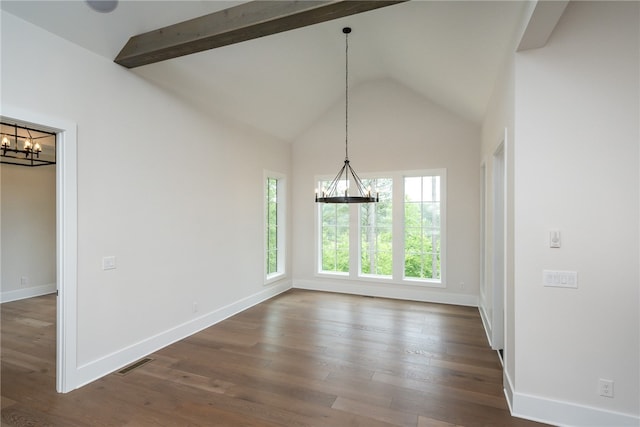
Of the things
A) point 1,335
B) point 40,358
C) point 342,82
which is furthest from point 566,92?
point 1,335

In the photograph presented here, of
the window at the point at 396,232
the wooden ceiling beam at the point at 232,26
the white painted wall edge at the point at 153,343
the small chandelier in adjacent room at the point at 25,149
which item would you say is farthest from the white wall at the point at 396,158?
the small chandelier in adjacent room at the point at 25,149

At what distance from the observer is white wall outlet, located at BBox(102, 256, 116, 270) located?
2.96 metres

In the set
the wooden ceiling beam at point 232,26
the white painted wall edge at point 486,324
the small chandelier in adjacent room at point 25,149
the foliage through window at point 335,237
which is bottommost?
the white painted wall edge at point 486,324

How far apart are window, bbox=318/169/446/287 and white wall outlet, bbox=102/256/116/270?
3529mm

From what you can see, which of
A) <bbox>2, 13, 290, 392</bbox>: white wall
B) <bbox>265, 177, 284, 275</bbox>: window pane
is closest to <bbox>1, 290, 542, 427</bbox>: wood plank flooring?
<bbox>2, 13, 290, 392</bbox>: white wall

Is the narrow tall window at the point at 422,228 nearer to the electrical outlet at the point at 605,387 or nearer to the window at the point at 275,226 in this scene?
the window at the point at 275,226

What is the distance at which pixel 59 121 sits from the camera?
8.44 ft

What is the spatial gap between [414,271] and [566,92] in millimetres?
3892

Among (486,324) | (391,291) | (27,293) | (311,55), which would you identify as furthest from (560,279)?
(27,293)

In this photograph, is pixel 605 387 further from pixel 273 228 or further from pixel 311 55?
pixel 273 228

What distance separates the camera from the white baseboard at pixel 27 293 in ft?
17.6

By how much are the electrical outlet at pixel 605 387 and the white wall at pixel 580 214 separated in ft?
0.09

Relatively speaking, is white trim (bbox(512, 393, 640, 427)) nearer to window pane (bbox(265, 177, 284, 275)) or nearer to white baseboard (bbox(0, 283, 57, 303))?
window pane (bbox(265, 177, 284, 275))

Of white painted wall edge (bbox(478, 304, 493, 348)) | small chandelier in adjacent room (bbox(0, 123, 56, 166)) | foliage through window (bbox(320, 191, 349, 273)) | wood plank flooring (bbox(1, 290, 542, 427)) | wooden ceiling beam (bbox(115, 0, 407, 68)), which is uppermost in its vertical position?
wooden ceiling beam (bbox(115, 0, 407, 68))
